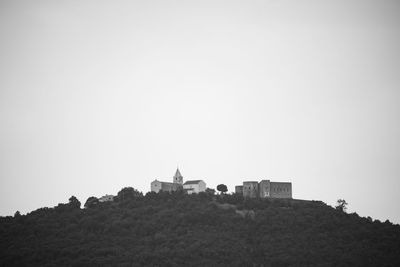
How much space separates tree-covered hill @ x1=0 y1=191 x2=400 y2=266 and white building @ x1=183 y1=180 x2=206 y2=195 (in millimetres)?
5495

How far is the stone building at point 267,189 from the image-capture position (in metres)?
119

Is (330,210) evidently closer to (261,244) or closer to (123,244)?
(261,244)

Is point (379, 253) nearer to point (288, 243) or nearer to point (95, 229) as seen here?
point (288, 243)

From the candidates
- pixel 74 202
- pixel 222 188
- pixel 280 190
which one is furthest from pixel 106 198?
pixel 280 190

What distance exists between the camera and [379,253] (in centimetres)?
9844

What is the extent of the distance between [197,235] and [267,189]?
2088cm

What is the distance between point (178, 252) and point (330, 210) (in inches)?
1132

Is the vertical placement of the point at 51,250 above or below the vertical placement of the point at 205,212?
below

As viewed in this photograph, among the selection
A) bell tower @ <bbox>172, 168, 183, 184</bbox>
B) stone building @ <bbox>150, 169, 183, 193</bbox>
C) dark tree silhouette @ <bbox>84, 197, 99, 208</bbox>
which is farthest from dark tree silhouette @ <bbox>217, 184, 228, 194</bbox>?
dark tree silhouette @ <bbox>84, 197, 99, 208</bbox>

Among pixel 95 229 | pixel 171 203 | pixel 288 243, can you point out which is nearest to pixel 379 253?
pixel 288 243

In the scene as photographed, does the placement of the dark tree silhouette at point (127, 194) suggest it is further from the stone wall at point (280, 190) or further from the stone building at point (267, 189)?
the stone wall at point (280, 190)

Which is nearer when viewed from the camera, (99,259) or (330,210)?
(99,259)

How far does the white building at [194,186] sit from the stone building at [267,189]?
7.13m

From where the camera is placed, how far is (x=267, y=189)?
119 m
